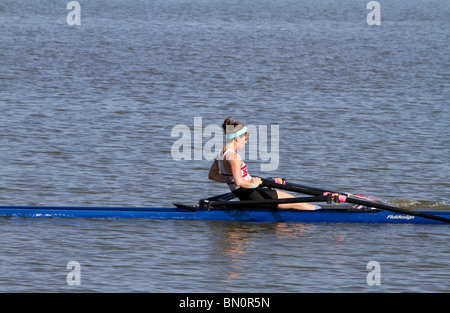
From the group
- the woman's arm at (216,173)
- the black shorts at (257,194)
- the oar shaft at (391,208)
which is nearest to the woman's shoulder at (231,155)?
the woman's arm at (216,173)

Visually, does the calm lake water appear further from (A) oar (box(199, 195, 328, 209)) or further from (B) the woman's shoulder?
(B) the woman's shoulder

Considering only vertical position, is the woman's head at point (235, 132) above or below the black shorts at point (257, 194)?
above

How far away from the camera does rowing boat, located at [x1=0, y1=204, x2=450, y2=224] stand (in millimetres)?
11539

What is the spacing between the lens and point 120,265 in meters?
9.87

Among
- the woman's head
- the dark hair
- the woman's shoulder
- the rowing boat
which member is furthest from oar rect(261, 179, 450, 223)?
the dark hair

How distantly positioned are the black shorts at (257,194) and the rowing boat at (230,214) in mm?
157

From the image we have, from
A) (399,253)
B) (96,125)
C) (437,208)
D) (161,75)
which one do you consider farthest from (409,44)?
(399,253)

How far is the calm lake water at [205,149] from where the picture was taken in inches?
389

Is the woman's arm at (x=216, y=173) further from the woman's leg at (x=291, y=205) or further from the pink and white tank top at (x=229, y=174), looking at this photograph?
the woman's leg at (x=291, y=205)

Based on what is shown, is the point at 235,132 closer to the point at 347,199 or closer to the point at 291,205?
the point at 291,205

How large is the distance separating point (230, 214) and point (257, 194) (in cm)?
46
